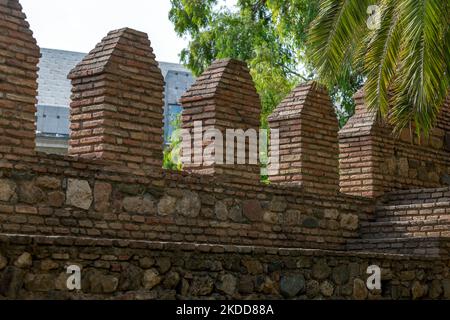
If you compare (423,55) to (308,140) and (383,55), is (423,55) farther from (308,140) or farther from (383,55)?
(308,140)

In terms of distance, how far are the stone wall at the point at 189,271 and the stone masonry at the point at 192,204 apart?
0.03ft

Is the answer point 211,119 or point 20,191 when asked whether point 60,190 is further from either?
point 211,119

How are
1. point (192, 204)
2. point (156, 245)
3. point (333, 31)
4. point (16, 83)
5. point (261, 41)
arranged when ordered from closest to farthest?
point (156, 245), point (16, 83), point (192, 204), point (333, 31), point (261, 41)

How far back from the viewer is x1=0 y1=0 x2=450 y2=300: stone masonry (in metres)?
8.78

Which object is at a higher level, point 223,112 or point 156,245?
point 223,112

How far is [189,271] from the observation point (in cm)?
912

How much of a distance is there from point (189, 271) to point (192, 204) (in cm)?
243

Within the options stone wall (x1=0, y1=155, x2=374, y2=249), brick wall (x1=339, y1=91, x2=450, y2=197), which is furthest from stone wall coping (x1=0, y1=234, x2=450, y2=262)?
brick wall (x1=339, y1=91, x2=450, y2=197)

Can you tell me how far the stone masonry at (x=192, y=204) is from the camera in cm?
878

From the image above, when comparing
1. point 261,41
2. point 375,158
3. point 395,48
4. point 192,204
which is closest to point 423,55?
point 395,48

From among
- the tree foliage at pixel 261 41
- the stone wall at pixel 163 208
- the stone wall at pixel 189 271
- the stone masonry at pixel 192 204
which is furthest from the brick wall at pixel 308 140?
the tree foliage at pixel 261 41

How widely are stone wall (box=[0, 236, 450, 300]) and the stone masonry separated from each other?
0.03 ft

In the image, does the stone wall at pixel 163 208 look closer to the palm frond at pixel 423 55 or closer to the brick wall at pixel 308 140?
the brick wall at pixel 308 140

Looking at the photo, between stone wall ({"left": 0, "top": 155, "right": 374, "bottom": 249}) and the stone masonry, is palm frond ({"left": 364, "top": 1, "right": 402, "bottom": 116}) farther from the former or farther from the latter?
stone wall ({"left": 0, "top": 155, "right": 374, "bottom": 249})
